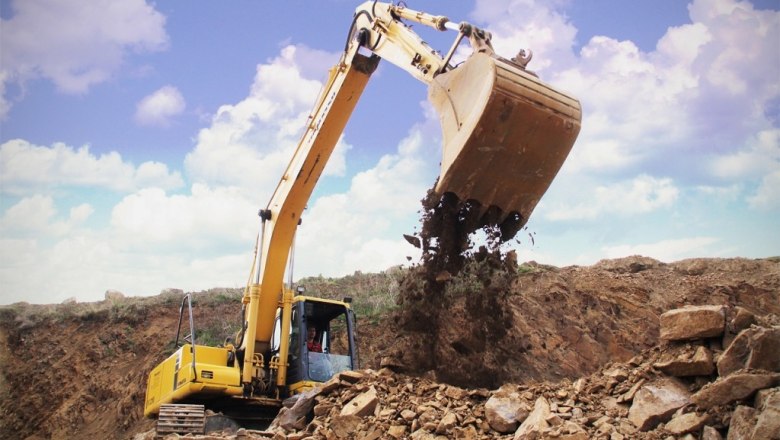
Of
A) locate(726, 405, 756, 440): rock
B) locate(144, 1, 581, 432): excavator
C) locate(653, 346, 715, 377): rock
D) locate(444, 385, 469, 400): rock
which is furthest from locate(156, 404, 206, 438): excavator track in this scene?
locate(726, 405, 756, 440): rock

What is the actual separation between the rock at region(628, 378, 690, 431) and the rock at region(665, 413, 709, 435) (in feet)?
0.46

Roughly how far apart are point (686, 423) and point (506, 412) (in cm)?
161

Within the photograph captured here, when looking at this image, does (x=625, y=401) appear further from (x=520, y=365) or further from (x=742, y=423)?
(x=520, y=365)

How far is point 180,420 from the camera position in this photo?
855cm

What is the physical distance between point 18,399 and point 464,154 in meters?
18.1

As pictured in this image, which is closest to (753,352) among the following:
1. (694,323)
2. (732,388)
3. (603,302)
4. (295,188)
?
(732,388)

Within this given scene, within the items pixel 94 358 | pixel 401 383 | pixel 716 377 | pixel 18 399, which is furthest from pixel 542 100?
pixel 18 399

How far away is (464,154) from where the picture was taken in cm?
605

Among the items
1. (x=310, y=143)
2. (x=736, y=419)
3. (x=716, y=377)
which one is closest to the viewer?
(x=736, y=419)

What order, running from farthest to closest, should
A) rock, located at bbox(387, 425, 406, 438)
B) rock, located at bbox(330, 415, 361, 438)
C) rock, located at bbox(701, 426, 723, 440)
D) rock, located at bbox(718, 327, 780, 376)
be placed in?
rock, located at bbox(330, 415, 361, 438), rock, located at bbox(387, 425, 406, 438), rock, located at bbox(718, 327, 780, 376), rock, located at bbox(701, 426, 723, 440)

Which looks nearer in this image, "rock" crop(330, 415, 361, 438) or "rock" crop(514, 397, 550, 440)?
"rock" crop(514, 397, 550, 440)

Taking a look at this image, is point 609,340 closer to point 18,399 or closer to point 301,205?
point 301,205

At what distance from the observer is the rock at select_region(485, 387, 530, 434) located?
5891 mm

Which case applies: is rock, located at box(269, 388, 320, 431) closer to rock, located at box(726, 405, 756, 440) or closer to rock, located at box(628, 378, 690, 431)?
rock, located at box(628, 378, 690, 431)
